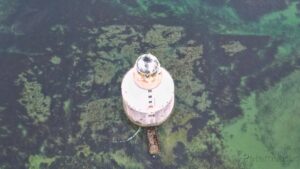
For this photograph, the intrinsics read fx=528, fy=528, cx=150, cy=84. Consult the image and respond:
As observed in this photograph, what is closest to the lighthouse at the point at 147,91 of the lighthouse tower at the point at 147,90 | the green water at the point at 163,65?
the lighthouse tower at the point at 147,90

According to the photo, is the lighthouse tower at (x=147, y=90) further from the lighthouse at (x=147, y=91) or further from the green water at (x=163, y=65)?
the green water at (x=163, y=65)

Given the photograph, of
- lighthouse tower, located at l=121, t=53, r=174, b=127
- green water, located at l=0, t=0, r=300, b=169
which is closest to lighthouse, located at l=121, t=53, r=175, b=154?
lighthouse tower, located at l=121, t=53, r=174, b=127

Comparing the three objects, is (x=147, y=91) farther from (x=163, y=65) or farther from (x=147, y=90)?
(x=163, y=65)

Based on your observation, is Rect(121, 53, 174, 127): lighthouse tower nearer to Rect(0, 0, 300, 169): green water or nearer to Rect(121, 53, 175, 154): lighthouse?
Rect(121, 53, 175, 154): lighthouse

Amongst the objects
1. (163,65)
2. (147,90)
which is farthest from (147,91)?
(163,65)

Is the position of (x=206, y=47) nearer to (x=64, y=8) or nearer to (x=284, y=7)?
(x=284, y=7)

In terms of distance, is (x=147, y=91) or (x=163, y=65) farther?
(x=163, y=65)
